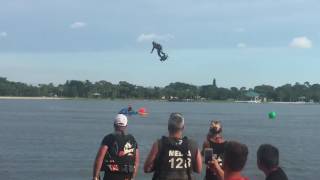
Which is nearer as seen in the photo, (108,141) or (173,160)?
(173,160)

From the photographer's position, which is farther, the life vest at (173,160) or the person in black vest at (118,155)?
the person in black vest at (118,155)

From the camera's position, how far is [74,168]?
1176 inches

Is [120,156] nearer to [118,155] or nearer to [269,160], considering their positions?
[118,155]

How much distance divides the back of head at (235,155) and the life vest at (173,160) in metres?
1.87

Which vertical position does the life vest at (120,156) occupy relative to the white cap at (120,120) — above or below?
below

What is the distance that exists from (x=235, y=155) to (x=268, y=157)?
0.35 m

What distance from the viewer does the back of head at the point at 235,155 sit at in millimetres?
6688

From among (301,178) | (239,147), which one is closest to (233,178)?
(239,147)

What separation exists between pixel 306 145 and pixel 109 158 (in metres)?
42.0

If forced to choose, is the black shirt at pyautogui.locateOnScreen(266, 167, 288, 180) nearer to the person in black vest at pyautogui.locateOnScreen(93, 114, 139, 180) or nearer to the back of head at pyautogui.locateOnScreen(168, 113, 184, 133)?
the back of head at pyautogui.locateOnScreen(168, 113, 184, 133)

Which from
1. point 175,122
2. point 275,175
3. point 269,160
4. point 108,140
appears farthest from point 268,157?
point 108,140

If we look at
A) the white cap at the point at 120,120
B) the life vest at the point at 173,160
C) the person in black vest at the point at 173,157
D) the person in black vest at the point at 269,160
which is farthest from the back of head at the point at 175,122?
the person in black vest at the point at 269,160

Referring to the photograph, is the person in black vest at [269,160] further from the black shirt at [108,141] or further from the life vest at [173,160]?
the black shirt at [108,141]

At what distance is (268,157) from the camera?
21.6 feet
